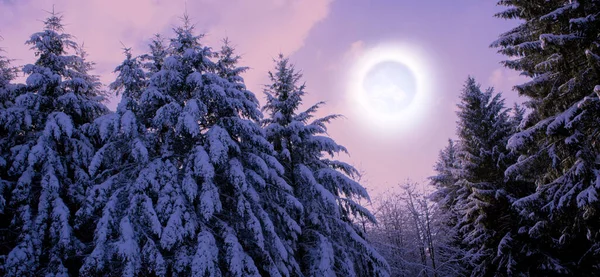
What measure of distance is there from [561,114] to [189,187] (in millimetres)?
11439

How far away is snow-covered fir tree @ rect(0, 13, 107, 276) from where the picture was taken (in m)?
10.2

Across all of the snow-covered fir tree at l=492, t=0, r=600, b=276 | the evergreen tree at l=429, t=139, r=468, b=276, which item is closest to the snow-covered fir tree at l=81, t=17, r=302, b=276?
the snow-covered fir tree at l=492, t=0, r=600, b=276

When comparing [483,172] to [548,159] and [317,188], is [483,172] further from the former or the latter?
[317,188]

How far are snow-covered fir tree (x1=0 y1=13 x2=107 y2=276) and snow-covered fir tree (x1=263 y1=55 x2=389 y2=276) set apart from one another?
7.76 meters

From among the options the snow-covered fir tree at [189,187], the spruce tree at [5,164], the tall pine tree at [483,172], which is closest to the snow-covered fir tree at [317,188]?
the snow-covered fir tree at [189,187]

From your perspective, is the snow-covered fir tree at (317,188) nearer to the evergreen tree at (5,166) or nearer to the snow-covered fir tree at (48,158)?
the snow-covered fir tree at (48,158)

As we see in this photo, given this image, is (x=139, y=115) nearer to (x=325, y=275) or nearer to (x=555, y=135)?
(x=325, y=275)

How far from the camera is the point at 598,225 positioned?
365 inches

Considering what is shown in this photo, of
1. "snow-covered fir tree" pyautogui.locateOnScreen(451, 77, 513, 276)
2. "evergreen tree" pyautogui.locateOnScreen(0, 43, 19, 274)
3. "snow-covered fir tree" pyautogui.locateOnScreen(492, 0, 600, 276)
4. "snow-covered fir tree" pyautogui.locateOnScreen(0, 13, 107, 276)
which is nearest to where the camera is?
"snow-covered fir tree" pyautogui.locateOnScreen(492, 0, 600, 276)

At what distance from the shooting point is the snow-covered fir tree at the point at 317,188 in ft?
40.6

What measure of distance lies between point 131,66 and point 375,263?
492 inches

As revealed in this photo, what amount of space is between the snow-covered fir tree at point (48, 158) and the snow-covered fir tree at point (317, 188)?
25.5ft

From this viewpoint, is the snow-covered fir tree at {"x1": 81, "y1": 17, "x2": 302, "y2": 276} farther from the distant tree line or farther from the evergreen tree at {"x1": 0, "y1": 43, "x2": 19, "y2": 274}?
the distant tree line

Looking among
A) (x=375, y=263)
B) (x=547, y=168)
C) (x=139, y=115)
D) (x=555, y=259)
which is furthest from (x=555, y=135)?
(x=139, y=115)
